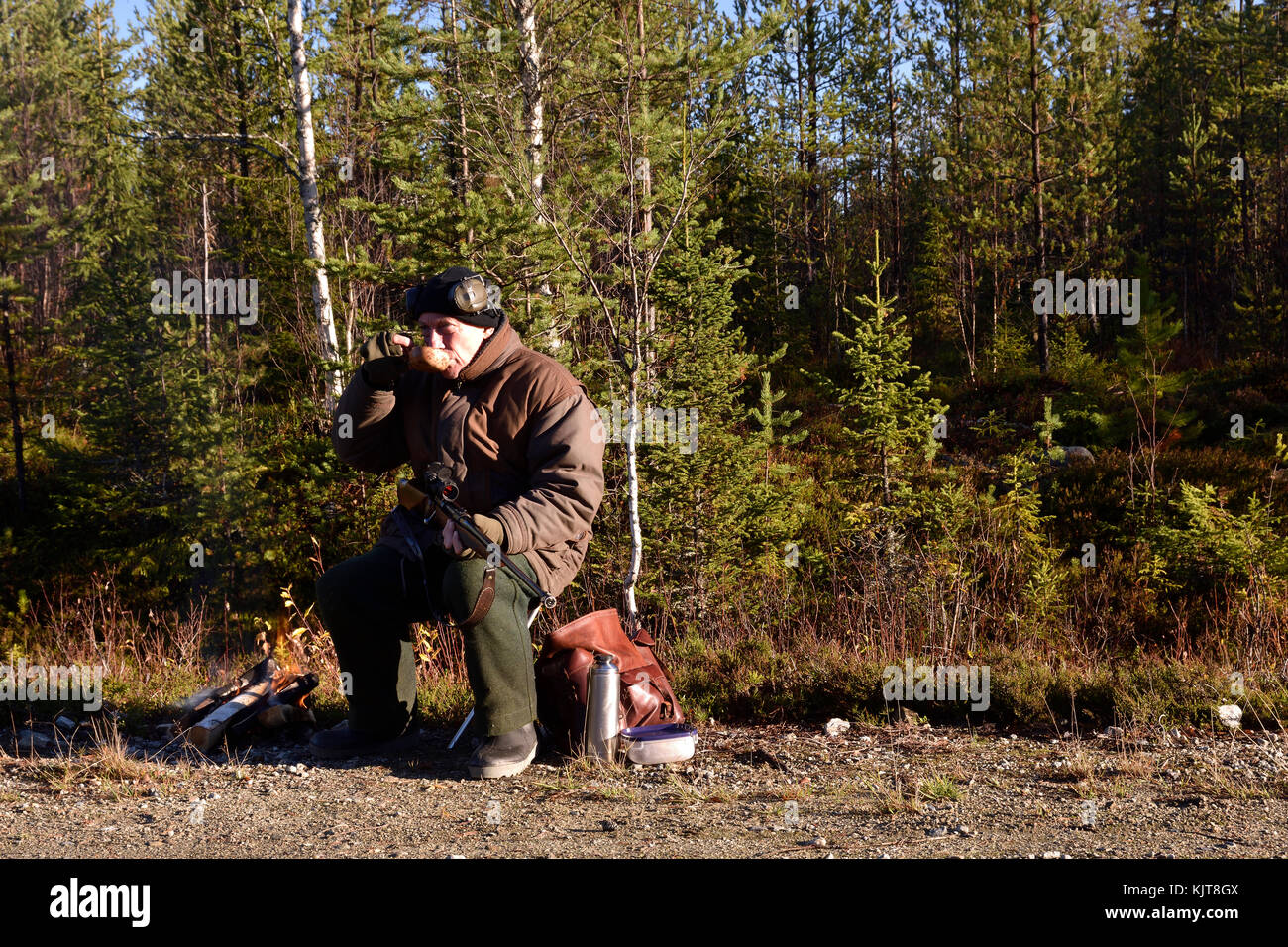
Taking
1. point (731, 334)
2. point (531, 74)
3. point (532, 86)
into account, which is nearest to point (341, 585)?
point (731, 334)

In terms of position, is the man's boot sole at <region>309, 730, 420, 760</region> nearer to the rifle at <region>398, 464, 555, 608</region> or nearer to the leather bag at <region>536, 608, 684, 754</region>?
the leather bag at <region>536, 608, 684, 754</region>

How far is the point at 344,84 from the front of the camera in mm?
17281

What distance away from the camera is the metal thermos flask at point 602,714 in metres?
3.99

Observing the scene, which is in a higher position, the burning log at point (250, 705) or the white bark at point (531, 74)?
the white bark at point (531, 74)

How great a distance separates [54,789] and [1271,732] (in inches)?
189

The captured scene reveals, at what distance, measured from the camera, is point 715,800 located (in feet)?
11.6

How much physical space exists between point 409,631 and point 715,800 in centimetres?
159

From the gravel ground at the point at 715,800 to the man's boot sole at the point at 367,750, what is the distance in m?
0.05

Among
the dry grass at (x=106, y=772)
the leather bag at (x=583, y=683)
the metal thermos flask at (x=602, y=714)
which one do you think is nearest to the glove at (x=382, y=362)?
the leather bag at (x=583, y=683)

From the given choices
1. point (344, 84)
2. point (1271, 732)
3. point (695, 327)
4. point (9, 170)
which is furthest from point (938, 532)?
point (9, 170)

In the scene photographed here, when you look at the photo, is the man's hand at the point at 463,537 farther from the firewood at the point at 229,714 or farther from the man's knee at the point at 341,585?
the firewood at the point at 229,714

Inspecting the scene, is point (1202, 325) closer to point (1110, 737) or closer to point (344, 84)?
point (344, 84)

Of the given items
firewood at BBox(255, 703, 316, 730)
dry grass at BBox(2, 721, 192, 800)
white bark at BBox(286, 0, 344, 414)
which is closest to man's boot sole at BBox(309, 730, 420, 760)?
firewood at BBox(255, 703, 316, 730)
